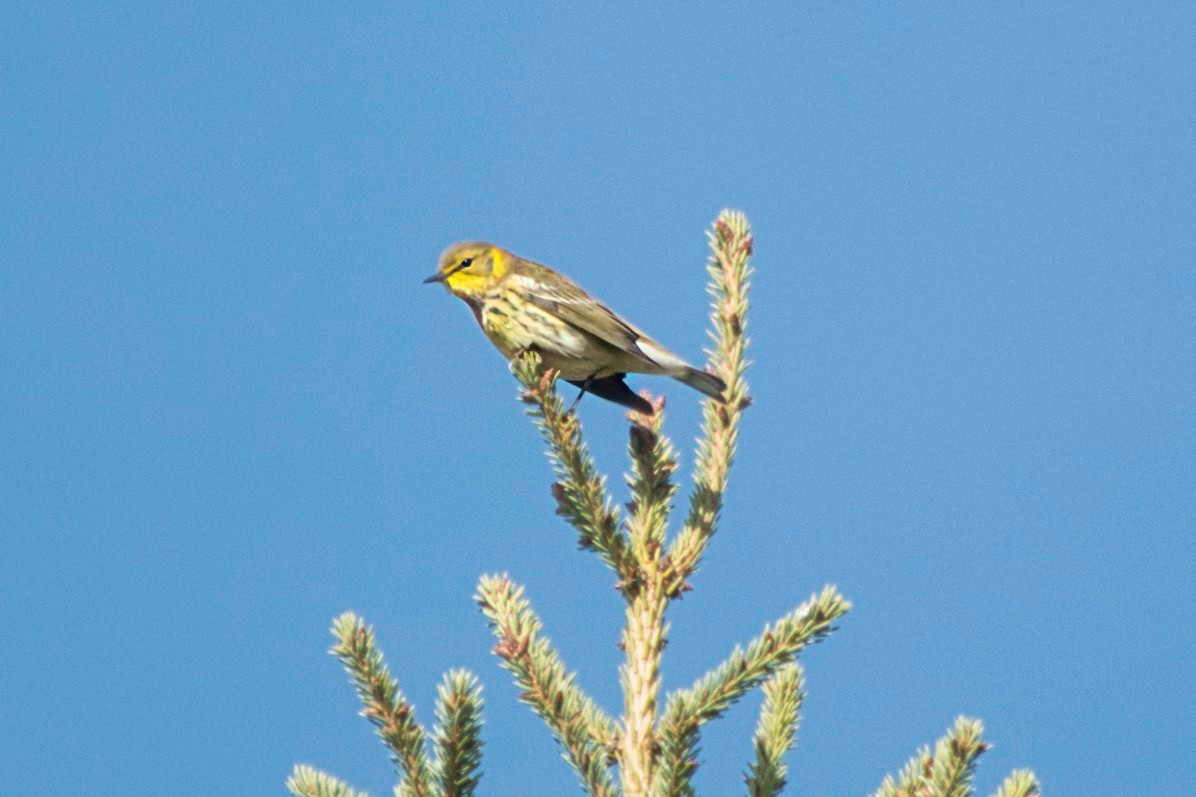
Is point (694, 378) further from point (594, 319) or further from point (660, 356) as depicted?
point (594, 319)

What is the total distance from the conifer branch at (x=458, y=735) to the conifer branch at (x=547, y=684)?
28 cm

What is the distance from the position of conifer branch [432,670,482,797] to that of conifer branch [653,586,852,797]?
1.48 feet

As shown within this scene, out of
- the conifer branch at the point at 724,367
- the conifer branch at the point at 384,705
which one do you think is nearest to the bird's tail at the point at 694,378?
the conifer branch at the point at 724,367

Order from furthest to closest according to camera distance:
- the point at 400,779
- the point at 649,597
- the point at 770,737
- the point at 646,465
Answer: the point at 646,465
the point at 649,597
the point at 770,737
the point at 400,779

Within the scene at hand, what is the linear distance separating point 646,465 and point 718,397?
1.24 ft

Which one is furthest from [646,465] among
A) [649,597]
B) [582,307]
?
[582,307]

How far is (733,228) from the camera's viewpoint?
13.5 feet

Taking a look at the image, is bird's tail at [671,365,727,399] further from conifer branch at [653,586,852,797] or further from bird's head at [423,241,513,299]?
conifer branch at [653,586,852,797]

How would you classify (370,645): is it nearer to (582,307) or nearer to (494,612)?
(494,612)

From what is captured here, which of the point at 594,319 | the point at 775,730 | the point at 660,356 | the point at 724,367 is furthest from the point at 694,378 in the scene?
the point at 775,730

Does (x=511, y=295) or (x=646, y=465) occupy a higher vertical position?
(x=511, y=295)

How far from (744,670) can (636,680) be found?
296 millimetres

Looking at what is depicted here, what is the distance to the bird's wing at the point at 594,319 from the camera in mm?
6281

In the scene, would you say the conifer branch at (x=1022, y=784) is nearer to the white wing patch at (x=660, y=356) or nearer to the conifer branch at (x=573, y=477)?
the conifer branch at (x=573, y=477)
